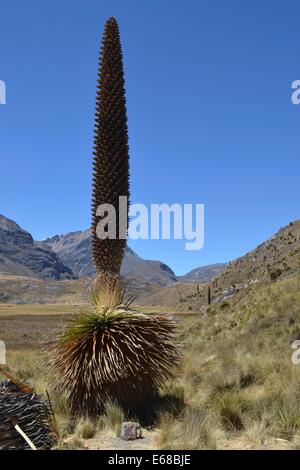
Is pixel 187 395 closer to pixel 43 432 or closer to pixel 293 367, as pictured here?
pixel 293 367

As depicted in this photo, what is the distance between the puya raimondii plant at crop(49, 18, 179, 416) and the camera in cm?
845

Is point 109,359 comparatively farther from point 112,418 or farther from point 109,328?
point 112,418

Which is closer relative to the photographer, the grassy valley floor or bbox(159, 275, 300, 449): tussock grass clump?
the grassy valley floor

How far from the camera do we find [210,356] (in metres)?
16.9

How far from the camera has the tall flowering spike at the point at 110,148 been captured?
852cm

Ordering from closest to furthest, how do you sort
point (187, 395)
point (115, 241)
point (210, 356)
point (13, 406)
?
point (13, 406)
point (115, 241)
point (187, 395)
point (210, 356)

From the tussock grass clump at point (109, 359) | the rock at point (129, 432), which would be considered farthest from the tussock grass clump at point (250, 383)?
the tussock grass clump at point (109, 359)

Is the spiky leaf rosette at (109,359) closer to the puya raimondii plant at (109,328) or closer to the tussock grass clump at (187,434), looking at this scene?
the puya raimondii plant at (109,328)

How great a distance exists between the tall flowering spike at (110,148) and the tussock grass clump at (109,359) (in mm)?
885

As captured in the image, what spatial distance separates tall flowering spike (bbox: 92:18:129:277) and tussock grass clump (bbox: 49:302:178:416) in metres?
0.89

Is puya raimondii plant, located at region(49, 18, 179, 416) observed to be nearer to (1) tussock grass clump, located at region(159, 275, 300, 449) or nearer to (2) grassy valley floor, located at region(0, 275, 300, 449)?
(2) grassy valley floor, located at region(0, 275, 300, 449)

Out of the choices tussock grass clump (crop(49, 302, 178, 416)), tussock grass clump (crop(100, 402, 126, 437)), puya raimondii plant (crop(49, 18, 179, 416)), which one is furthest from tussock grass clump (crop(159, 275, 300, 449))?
puya raimondii plant (crop(49, 18, 179, 416))

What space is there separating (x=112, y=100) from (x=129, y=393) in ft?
16.2
